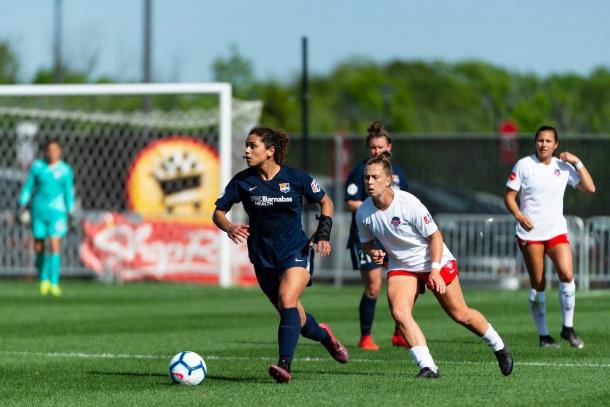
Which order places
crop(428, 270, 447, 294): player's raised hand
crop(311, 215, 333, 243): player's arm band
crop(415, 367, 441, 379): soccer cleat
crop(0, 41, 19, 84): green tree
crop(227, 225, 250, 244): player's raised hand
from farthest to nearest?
crop(0, 41, 19, 84): green tree → crop(311, 215, 333, 243): player's arm band → crop(227, 225, 250, 244): player's raised hand → crop(415, 367, 441, 379): soccer cleat → crop(428, 270, 447, 294): player's raised hand

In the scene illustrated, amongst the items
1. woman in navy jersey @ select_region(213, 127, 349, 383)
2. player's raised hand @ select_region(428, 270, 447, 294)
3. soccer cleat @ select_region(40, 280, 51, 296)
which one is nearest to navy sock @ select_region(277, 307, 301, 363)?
woman in navy jersey @ select_region(213, 127, 349, 383)

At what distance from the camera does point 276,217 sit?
10.9 m

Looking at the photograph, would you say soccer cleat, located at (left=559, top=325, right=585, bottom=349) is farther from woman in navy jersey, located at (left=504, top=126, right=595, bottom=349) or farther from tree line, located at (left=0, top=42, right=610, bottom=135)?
tree line, located at (left=0, top=42, right=610, bottom=135)

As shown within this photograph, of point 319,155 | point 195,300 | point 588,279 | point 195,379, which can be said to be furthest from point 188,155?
point 195,379

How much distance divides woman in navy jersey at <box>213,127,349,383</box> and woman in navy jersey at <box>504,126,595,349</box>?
300cm

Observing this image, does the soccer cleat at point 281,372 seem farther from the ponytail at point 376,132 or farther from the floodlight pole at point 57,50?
the floodlight pole at point 57,50

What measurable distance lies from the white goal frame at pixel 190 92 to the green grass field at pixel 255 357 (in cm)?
312

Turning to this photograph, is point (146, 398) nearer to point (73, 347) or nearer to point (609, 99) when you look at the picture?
point (73, 347)

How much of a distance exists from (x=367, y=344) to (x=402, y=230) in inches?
133

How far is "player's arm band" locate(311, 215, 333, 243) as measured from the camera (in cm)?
1069

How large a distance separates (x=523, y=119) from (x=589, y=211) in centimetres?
1687

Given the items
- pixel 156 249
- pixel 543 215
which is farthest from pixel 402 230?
pixel 156 249

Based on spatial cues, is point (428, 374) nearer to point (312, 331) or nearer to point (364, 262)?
point (312, 331)

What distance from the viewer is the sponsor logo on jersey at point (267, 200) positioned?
426 inches
